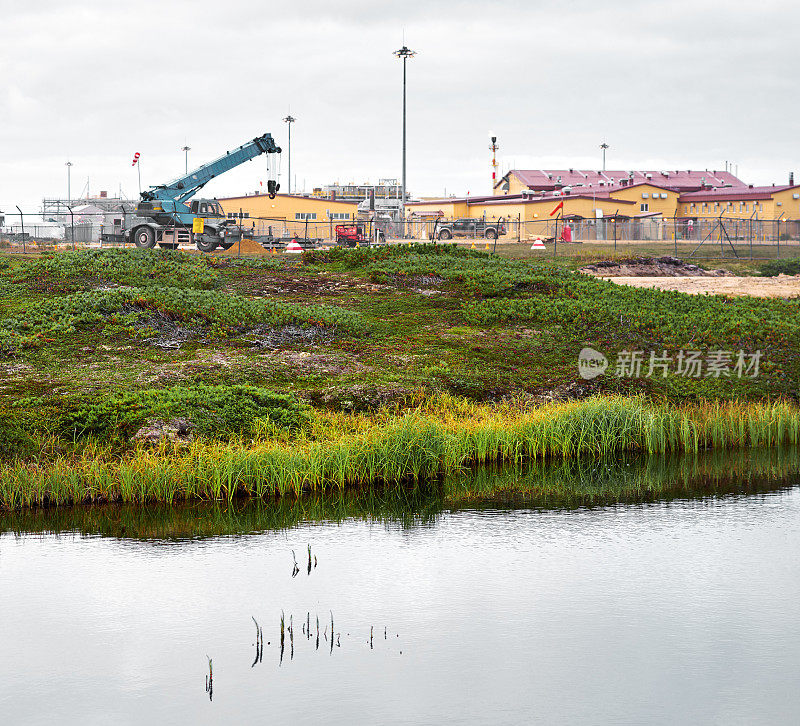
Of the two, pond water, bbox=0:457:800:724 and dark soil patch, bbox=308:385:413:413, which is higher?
dark soil patch, bbox=308:385:413:413

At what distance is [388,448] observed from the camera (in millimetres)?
14094

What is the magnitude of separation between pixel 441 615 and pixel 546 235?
59.5 m

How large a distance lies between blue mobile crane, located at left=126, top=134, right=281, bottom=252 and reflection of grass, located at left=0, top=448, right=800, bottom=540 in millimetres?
31332

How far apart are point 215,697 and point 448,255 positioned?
22.7m

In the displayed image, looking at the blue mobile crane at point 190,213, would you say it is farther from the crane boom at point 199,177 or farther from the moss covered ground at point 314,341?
the moss covered ground at point 314,341

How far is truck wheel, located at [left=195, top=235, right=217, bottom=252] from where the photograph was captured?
44344 mm

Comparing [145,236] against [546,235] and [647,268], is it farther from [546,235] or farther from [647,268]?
[546,235]

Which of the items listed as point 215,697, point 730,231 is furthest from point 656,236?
point 215,697

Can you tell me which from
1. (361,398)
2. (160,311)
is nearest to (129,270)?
(160,311)

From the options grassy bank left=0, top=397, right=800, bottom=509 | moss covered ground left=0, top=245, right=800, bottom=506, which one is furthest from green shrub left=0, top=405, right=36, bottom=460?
grassy bank left=0, top=397, right=800, bottom=509

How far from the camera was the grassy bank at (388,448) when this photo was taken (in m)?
12.7

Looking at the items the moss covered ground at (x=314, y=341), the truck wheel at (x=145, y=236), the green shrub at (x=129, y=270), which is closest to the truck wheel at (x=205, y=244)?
the truck wheel at (x=145, y=236)

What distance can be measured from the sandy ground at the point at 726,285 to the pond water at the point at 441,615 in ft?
61.1

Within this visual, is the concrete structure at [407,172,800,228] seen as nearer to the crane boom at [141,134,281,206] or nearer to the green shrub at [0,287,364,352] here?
the crane boom at [141,134,281,206]
